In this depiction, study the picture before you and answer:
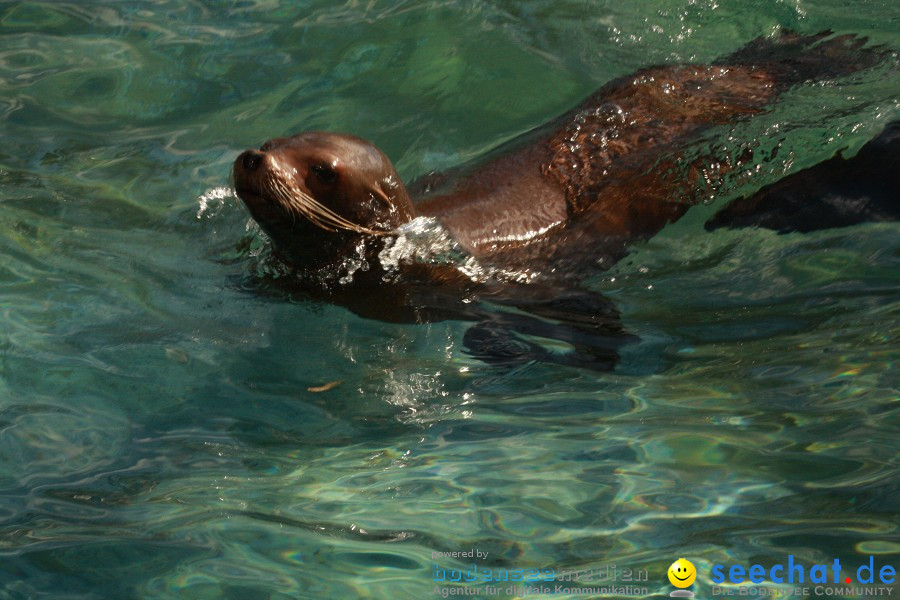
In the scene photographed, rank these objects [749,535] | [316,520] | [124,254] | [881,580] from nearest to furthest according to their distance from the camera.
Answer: [881,580] → [749,535] → [316,520] → [124,254]

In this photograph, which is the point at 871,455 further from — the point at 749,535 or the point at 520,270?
the point at 520,270

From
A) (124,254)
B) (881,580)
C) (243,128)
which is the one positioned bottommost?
(881,580)

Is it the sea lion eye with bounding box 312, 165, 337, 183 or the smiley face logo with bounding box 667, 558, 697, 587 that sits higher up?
the sea lion eye with bounding box 312, 165, 337, 183

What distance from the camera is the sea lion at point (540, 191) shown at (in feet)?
16.3

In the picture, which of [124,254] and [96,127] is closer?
[124,254]

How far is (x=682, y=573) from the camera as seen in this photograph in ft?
9.66

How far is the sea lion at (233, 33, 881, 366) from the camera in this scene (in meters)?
4.97

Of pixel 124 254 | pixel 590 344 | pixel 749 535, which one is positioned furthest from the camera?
pixel 124 254

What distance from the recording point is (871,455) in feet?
11.2

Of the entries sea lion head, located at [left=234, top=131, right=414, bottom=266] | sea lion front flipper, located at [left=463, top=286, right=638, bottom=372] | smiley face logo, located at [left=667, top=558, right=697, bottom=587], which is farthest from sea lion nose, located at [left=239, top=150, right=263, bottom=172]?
smiley face logo, located at [left=667, top=558, right=697, bottom=587]

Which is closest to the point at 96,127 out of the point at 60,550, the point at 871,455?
the point at 60,550

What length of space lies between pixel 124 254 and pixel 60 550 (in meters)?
2.60

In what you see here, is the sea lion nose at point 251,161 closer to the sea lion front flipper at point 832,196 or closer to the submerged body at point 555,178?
the submerged body at point 555,178

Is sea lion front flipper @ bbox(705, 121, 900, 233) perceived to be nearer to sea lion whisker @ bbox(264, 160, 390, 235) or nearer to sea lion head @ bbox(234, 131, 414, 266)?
sea lion head @ bbox(234, 131, 414, 266)
